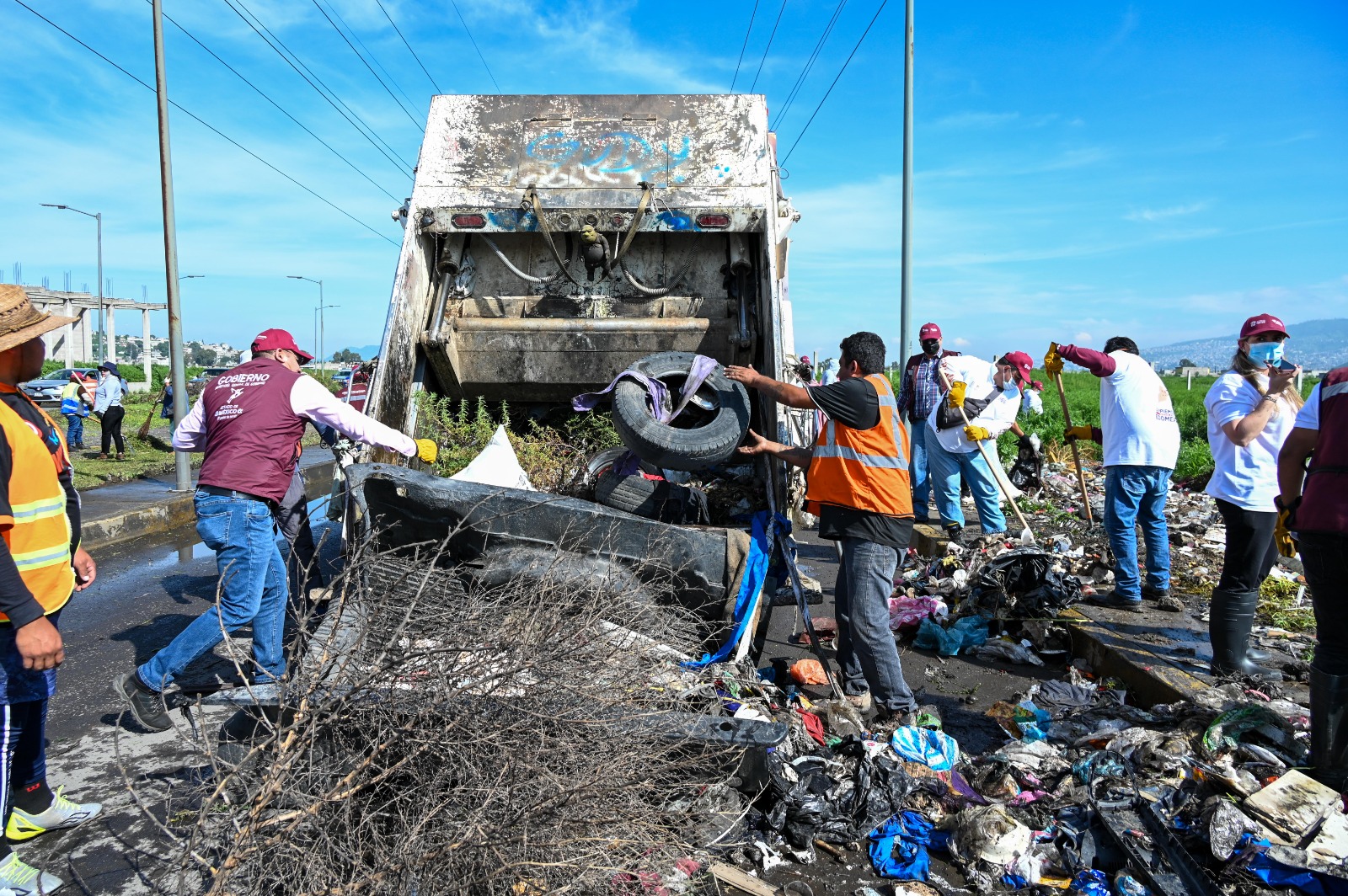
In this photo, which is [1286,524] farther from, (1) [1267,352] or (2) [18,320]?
(2) [18,320]

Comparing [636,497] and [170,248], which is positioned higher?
[170,248]

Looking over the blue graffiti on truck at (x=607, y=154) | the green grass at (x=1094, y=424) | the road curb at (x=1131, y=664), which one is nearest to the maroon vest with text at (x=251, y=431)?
the blue graffiti on truck at (x=607, y=154)

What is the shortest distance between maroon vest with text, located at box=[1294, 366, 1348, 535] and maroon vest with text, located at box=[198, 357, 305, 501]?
12.2 ft

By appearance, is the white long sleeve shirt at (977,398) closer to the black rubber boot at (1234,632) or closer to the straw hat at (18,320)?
the black rubber boot at (1234,632)

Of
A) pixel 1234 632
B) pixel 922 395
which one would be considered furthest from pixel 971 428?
pixel 1234 632

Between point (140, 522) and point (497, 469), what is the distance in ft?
17.2

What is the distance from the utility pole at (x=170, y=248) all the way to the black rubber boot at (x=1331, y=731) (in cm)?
904

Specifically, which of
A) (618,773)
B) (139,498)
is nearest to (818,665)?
(618,773)

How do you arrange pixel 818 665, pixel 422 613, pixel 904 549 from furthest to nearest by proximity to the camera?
pixel 818 665
pixel 904 549
pixel 422 613

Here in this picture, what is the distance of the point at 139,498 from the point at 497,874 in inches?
324

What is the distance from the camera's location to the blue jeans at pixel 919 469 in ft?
23.1

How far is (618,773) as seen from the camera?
210cm

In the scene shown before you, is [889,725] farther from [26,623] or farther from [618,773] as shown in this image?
[26,623]

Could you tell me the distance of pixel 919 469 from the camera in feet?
23.6
